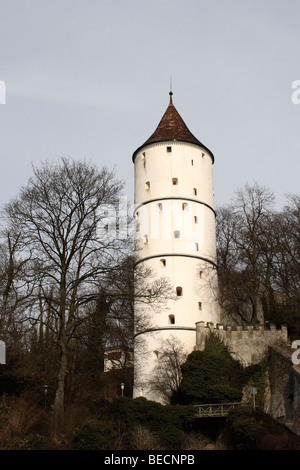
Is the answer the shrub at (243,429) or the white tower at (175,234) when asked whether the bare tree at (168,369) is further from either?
the shrub at (243,429)

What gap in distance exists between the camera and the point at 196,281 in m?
33.0

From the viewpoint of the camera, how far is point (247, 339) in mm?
30656

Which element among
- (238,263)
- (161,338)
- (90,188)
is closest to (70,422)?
(90,188)

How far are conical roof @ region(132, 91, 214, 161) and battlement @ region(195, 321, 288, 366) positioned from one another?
10619mm

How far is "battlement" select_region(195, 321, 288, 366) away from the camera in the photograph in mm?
30208

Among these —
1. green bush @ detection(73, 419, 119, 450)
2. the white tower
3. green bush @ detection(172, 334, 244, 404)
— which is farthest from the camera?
the white tower

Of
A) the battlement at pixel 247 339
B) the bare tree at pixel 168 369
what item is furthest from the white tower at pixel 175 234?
the battlement at pixel 247 339

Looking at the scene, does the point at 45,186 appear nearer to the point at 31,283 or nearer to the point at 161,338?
the point at 31,283

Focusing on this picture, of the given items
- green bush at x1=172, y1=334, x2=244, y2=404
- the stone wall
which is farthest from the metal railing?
the stone wall

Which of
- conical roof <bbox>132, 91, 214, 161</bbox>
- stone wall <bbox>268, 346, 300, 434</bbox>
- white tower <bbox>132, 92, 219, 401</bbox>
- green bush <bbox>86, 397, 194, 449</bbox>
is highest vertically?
conical roof <bbox>132, 91, 214, 161</bbox>

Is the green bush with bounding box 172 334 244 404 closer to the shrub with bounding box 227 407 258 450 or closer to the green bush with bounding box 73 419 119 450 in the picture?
the shrub with bounding box 227 407 258 450

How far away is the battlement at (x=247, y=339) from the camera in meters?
30.2

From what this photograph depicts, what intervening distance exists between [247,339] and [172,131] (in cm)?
1276

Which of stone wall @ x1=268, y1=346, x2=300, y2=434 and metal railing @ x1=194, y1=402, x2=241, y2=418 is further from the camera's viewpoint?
stone wall @ x1=268, y1=346, x2=300, y2=434
